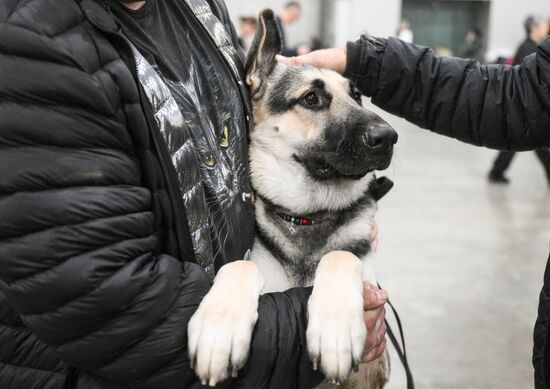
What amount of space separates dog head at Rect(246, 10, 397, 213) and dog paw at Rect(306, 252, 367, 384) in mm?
605

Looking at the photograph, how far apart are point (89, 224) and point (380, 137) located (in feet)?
3.48

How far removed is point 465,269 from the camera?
14.4ft

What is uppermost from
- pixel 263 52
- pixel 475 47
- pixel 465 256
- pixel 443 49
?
pixel 263 52

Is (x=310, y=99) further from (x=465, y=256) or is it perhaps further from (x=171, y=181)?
(x=465, y=256)

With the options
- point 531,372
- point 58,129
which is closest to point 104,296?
point 58,129

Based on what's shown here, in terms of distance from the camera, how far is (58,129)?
910 mm

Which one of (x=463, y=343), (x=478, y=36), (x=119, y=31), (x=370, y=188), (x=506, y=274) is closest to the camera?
(x=119, y=31)

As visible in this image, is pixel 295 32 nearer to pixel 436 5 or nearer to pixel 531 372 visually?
pixel 436 5

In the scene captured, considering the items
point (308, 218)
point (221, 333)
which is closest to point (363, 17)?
point (308, 218)

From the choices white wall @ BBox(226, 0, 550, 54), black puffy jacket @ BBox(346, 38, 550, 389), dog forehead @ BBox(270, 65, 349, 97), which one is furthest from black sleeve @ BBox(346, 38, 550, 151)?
white wall @ BBox(226, 0, 550, 54)

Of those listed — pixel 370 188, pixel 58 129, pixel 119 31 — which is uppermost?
pixel 119 31

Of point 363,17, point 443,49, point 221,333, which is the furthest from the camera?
point 443,49

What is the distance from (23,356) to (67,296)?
1.07ft

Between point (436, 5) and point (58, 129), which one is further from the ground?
point (58, 129)
